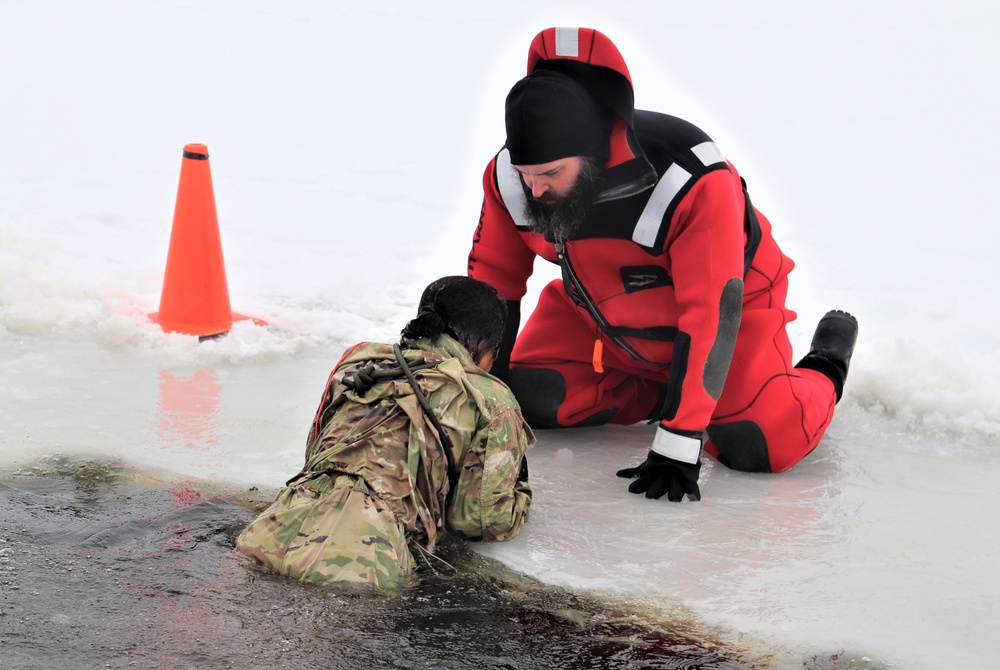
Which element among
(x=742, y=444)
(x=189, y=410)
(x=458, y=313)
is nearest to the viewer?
(x=458, y=313)

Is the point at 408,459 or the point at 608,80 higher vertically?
the point at 608,80

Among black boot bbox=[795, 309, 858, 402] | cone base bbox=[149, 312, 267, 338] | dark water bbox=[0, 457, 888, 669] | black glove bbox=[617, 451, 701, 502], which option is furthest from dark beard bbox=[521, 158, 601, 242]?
cone base bbox=[149, 312, 267, 338]

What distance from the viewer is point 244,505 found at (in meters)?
3.46

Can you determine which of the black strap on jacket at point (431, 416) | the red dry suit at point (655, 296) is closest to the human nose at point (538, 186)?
the red dry suit at point (655, 296)

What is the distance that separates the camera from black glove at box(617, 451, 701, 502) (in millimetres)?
3729

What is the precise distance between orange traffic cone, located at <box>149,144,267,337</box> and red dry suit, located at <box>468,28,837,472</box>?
1.47 metres

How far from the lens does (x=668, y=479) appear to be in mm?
3744

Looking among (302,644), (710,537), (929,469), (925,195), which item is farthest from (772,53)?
(302,644)

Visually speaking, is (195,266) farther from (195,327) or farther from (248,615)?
(248,615)

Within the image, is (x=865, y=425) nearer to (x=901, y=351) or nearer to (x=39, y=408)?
(x=901, y=351)

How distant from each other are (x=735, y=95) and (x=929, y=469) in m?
7.05

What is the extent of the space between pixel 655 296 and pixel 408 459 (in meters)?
1.21

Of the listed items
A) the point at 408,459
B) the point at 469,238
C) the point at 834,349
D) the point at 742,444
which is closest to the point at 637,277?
the point at 742,444

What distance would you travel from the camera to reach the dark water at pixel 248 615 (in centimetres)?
257
